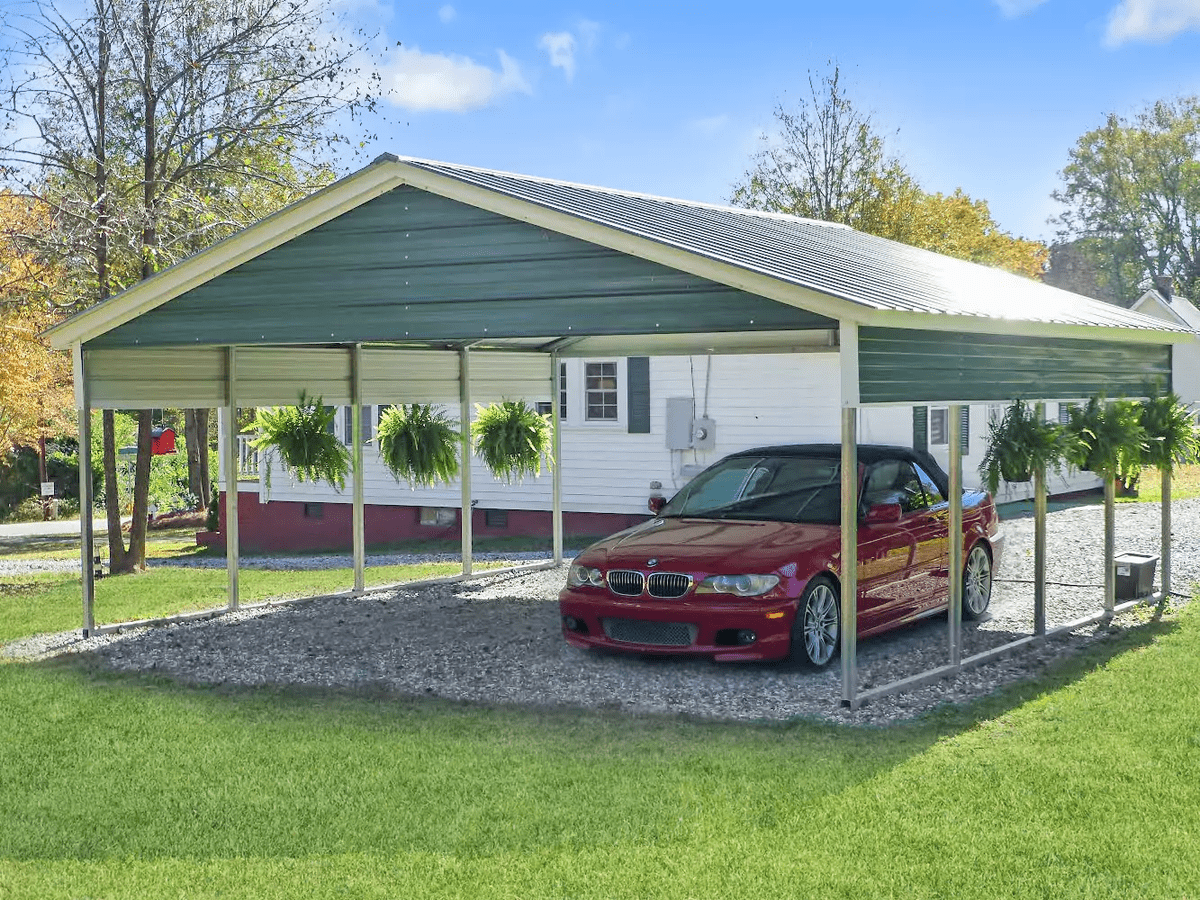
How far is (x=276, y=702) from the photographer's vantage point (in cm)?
922

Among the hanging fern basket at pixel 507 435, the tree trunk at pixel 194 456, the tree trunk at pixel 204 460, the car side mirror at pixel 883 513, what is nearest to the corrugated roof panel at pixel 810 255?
the car side mirror at pixel 883 513

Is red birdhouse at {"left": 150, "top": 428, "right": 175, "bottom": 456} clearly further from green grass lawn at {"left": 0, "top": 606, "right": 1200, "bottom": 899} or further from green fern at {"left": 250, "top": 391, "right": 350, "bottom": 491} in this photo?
green grass lawn at {"left": 0, "top": 606, "right": 1200, "bottom": 899}

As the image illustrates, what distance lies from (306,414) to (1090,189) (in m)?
58.7

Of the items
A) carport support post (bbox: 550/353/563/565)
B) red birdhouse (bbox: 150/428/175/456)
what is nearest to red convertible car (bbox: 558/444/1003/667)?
carport support post (bbox: 550/353/563/565)

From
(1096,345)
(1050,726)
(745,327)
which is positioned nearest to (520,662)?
(745,327)

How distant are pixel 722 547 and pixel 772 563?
0.50 metres

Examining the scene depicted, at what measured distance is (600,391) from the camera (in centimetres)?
2156

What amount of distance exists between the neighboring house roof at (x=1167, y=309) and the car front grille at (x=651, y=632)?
116 ft

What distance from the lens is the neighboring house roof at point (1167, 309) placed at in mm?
41750

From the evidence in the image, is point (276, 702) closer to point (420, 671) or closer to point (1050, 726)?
point (420, 671)

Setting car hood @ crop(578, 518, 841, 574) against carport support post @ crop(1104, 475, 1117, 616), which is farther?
carport support post @ crop(1104, 475, 1117, 616)

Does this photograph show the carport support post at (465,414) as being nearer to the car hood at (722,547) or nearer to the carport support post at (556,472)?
the carport support post at (556,472)

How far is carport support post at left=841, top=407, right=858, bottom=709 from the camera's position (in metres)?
8.38

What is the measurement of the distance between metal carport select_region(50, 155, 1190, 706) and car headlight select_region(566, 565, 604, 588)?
5.86 ft
